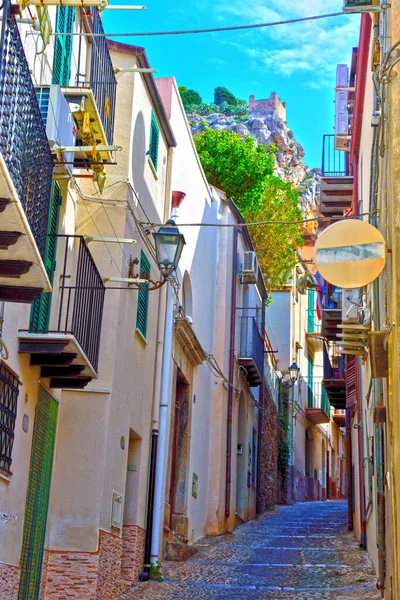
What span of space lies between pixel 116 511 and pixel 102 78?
613 centimetres

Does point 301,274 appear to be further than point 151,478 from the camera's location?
Yes

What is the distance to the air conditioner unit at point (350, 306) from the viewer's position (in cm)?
1508

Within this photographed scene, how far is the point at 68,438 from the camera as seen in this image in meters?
12.5

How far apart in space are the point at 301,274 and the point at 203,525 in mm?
19911

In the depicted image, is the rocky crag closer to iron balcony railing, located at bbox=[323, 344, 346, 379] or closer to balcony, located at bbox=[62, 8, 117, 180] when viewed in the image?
iron balcony railing, located at bbox=[323, 344, 346, 379]

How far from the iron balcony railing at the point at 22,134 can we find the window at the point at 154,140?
676cm

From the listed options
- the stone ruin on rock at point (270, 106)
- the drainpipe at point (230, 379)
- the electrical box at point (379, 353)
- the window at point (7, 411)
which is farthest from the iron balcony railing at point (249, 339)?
the stone ruin on rock at point (270, 106)

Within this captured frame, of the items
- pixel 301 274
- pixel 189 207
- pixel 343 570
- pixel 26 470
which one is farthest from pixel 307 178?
pixel 26 470

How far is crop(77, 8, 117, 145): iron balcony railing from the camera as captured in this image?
12.2 metres

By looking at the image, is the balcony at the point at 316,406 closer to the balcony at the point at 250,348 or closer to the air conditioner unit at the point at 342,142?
the balcony at the point at 250,348

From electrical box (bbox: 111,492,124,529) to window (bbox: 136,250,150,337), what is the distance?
2.73 meters

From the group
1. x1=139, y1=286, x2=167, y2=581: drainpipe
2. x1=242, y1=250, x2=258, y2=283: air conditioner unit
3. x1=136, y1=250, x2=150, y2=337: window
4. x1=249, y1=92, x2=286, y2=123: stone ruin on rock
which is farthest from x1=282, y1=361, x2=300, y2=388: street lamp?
x1=249, y1=92, x2=286, y2=123: stone ruin on rock

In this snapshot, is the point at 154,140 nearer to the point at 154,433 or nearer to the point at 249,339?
the point at 154,433

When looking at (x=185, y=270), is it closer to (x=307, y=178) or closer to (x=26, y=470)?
(x=26, y=470)
